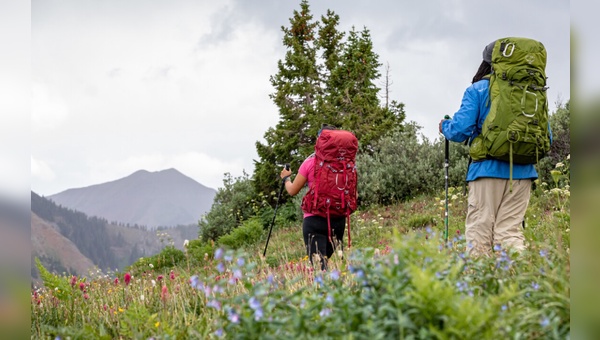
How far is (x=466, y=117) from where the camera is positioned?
5898mm

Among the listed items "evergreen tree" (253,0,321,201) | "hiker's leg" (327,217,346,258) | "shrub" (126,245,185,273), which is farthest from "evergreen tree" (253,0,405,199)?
"hiker's leg" (327,217,346,258)

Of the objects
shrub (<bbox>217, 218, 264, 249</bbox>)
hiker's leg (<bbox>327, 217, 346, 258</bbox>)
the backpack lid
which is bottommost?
shrub (<bbox>217, 218, 264, 249</bbox>)

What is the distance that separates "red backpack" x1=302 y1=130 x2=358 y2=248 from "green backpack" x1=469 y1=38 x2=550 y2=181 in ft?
7.12

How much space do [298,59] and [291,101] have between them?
1.80 meters

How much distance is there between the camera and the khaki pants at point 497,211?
19.7 feet

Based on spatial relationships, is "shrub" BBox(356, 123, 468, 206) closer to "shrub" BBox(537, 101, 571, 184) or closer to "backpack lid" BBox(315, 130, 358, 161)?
"shrub" BBox(537, 101, 571, 184)

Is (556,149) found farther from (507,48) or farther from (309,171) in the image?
(507,48)

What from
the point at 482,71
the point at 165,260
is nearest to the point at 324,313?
the point at 482,71

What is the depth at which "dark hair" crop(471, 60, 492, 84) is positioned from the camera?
605 cm

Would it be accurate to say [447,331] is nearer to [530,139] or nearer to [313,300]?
[313,300]

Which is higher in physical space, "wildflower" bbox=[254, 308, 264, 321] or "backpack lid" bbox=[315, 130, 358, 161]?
"backpack lid" bbox=[315, 130, 358, 161]

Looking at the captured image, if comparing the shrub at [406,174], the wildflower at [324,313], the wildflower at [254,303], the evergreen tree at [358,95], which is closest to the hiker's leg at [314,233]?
the wildflower at [324,313]

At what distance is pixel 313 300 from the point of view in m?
3.28

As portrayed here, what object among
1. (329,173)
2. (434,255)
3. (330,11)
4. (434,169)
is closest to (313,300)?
(434,255)
